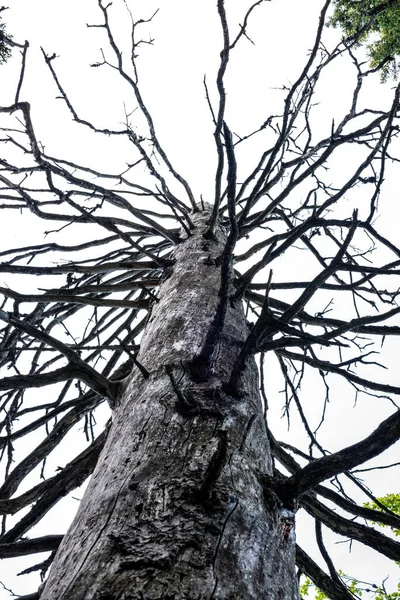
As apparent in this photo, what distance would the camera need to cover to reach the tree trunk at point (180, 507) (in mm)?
892

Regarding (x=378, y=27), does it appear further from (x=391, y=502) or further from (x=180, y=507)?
(x=180, y=507)

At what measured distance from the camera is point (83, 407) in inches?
96.9

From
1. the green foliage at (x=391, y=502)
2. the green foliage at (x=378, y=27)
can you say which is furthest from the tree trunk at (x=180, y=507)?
the green foliage at (x=378, y=27)

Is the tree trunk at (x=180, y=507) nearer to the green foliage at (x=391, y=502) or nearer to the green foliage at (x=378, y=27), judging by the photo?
the green foliage at (x=391, y=502)

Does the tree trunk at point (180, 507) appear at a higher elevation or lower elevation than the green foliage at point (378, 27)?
lower

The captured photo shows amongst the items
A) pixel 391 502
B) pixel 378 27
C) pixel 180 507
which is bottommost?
pixel 180 507

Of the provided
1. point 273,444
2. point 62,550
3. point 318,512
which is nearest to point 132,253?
point 273,444

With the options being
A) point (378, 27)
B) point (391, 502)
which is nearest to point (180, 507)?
point (391, 502)

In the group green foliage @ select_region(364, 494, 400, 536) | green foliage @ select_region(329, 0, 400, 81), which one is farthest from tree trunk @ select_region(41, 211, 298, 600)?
green foliage @ select_region(329, 0, 400, 81)

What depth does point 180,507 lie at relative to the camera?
1.05 m

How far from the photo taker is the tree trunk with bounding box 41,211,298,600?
2.93 feet

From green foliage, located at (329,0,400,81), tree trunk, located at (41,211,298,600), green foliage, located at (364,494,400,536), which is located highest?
green foliage, located at (329,0,400,81)

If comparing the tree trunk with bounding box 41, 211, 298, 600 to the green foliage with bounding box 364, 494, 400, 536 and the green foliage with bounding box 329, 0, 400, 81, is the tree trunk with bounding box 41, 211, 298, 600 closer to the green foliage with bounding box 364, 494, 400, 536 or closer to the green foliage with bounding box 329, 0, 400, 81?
the green foliage with bounding box 364, 494, 400, 536

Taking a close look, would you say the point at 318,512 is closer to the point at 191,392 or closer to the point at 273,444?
the point at 273,444
